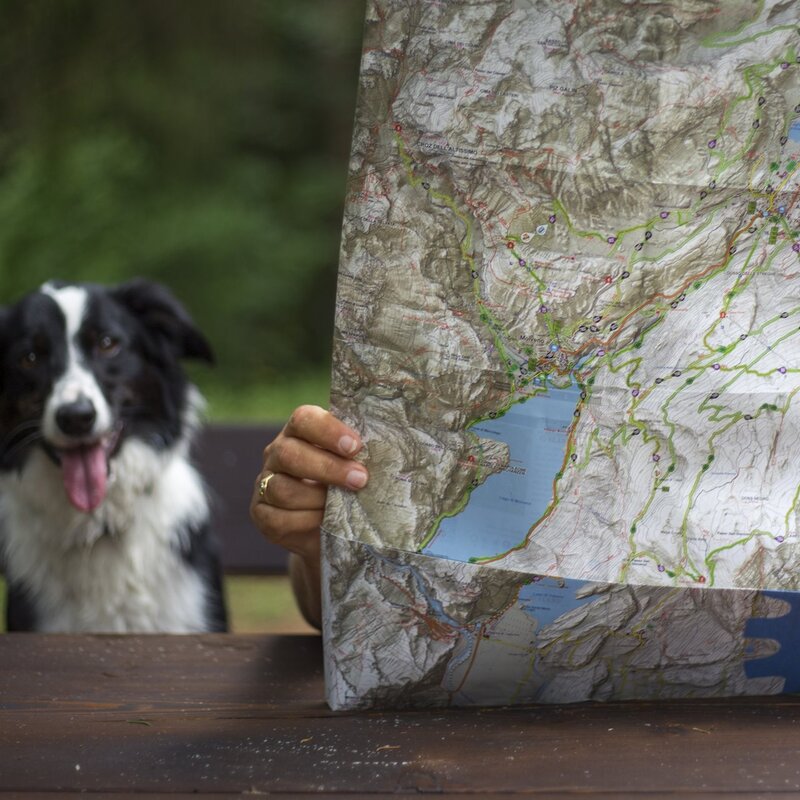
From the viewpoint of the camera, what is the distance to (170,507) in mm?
2623

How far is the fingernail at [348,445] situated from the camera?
110 centimetres

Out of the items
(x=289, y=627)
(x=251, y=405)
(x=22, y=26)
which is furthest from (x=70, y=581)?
(x=22, y=26)

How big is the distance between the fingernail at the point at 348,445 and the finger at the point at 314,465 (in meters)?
0.01

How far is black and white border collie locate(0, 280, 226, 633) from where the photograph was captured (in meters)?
2.46

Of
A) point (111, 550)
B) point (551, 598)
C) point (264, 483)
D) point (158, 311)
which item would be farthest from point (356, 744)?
point (158, 311)

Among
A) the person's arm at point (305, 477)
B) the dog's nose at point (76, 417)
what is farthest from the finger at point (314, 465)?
the dog's nose at point (76, 417)

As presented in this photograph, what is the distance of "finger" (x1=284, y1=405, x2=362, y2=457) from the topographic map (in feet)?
0.09

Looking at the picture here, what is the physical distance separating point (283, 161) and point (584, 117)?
28.9 ft

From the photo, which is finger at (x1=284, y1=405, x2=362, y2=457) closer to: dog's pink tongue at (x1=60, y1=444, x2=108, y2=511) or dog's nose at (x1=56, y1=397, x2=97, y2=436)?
dog's nose at (x1=56, y1=397, x2=97, y2=436)

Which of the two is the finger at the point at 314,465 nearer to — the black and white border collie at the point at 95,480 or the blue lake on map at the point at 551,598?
the blue lake on map at the point at 551,598

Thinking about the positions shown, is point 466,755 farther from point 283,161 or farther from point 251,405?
point 283,161

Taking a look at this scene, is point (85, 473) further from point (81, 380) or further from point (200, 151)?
point (200, 151)

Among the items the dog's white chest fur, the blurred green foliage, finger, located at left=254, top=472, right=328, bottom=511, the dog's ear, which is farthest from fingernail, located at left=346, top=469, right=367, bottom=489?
the blurred green foliage

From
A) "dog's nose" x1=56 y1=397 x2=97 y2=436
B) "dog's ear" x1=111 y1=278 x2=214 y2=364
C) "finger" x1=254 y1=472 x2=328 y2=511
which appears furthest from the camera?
"dog's ear" x1=111 y1=278 x2=214 y2=364
